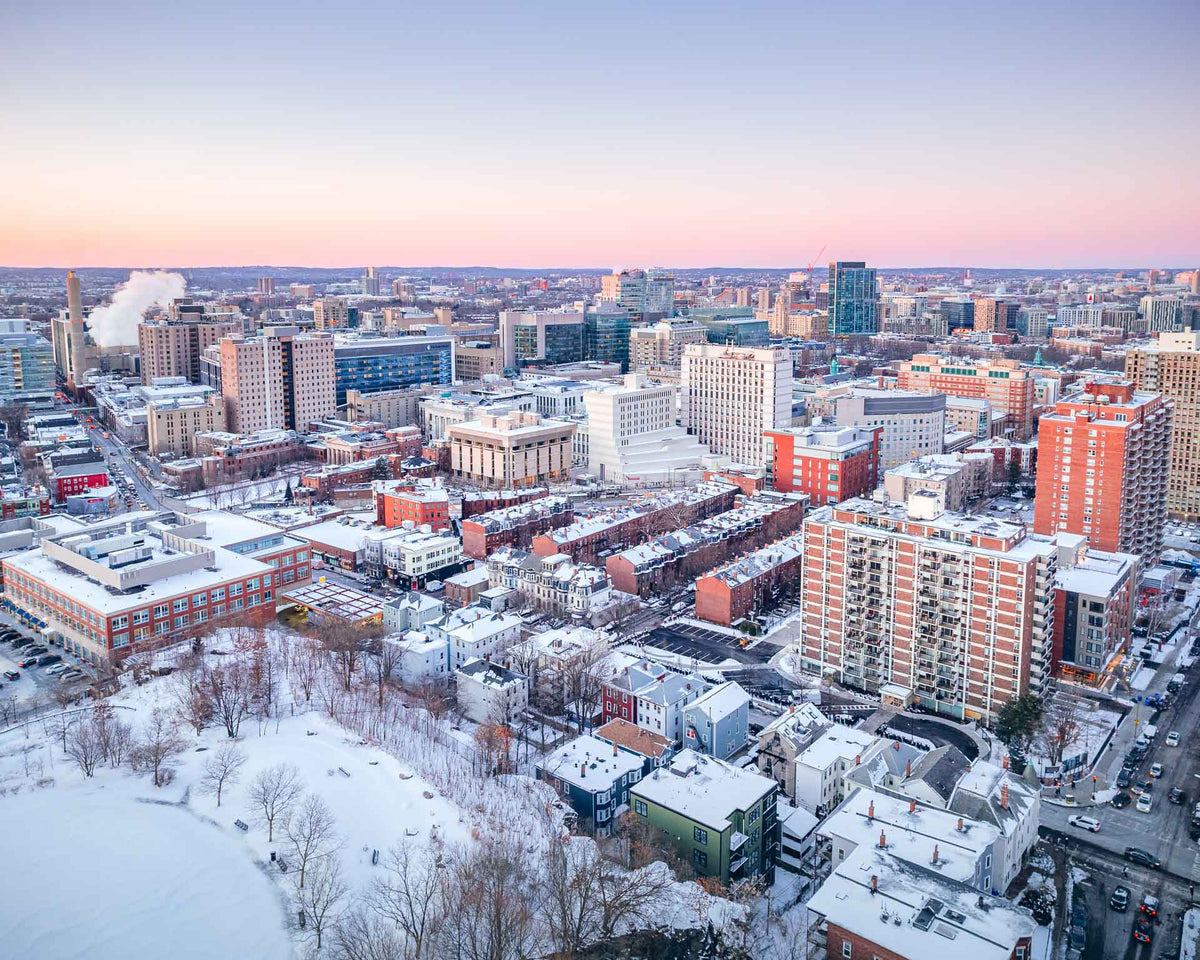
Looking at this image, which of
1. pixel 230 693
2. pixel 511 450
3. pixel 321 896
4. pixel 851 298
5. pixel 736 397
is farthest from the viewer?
pixel 851 298

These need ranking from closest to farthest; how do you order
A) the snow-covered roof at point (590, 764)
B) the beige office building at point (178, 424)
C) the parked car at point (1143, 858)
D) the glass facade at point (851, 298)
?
1. the parked car at point (1143, 858)
2. the snow-covered roof at point (590, 764)
3. the beige office building at point (178, 424)
4. the glass facade at point (851, 298)

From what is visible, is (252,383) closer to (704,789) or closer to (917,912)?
(704,789)

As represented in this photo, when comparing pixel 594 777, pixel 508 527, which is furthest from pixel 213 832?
pixel 508 527

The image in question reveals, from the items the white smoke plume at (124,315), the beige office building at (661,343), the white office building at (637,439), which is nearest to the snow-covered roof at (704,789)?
the white office building at (637,439)

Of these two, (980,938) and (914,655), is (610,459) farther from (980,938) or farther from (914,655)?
(980,938)

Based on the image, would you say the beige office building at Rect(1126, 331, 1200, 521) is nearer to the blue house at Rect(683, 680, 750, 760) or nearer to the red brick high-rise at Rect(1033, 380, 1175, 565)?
the red brick high-rise at Rect(1033, 380, 1175, 565)

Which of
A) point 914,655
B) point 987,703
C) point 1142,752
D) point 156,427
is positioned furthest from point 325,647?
point 156,427

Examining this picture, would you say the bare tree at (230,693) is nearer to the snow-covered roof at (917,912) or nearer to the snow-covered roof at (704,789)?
the snow-covered roof at (704,789)
